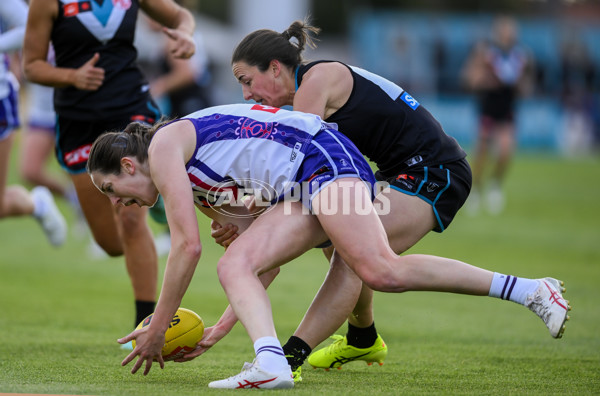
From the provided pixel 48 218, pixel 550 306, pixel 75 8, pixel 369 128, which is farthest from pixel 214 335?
pixel 48 218

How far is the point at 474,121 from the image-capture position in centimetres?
3064

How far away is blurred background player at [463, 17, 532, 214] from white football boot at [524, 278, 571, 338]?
10.2 metres

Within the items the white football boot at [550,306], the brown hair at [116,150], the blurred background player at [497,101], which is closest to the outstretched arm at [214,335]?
the brown hair at [116,150]

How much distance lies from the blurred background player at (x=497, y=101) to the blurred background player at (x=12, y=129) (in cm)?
812

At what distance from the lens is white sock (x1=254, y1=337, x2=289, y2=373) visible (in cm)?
368

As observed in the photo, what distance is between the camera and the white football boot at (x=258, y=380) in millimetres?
3688

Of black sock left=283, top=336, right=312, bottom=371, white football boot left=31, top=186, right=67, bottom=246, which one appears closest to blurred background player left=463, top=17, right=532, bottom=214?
white football boot left=31, top=186, right=67, bottom=246

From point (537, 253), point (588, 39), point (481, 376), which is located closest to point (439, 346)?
point (481, 376)

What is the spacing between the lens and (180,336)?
4.15 meters

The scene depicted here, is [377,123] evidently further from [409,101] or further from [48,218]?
[48,218]

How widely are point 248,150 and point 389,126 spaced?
88 cm

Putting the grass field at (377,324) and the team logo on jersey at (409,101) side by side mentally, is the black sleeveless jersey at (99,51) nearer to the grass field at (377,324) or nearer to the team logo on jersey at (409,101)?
the grass field at (377,324)

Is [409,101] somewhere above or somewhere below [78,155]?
above

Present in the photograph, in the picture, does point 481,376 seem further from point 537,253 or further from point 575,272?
point 537,253
